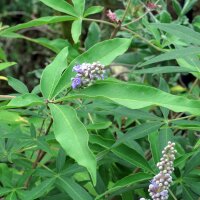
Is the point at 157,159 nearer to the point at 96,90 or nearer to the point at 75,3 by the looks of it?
the point at 96,90

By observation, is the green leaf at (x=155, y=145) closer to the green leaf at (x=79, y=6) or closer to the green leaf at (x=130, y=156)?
the green leaf at (x=130, y=156)

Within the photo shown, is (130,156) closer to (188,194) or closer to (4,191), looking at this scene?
(188,194)

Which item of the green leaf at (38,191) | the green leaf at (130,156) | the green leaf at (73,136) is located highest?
the green leaf at (73,136)

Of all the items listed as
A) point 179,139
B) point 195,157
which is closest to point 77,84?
point 195,157

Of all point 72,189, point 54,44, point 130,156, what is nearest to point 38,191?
point 72,189

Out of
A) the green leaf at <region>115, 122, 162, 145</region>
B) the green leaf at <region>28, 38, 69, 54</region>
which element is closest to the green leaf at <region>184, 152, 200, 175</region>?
the green leaf at <region>115, 122, 162, 145</region>

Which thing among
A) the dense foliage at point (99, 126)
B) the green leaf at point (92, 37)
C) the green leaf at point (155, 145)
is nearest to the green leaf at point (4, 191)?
the dense foliage at point (99, 126)
